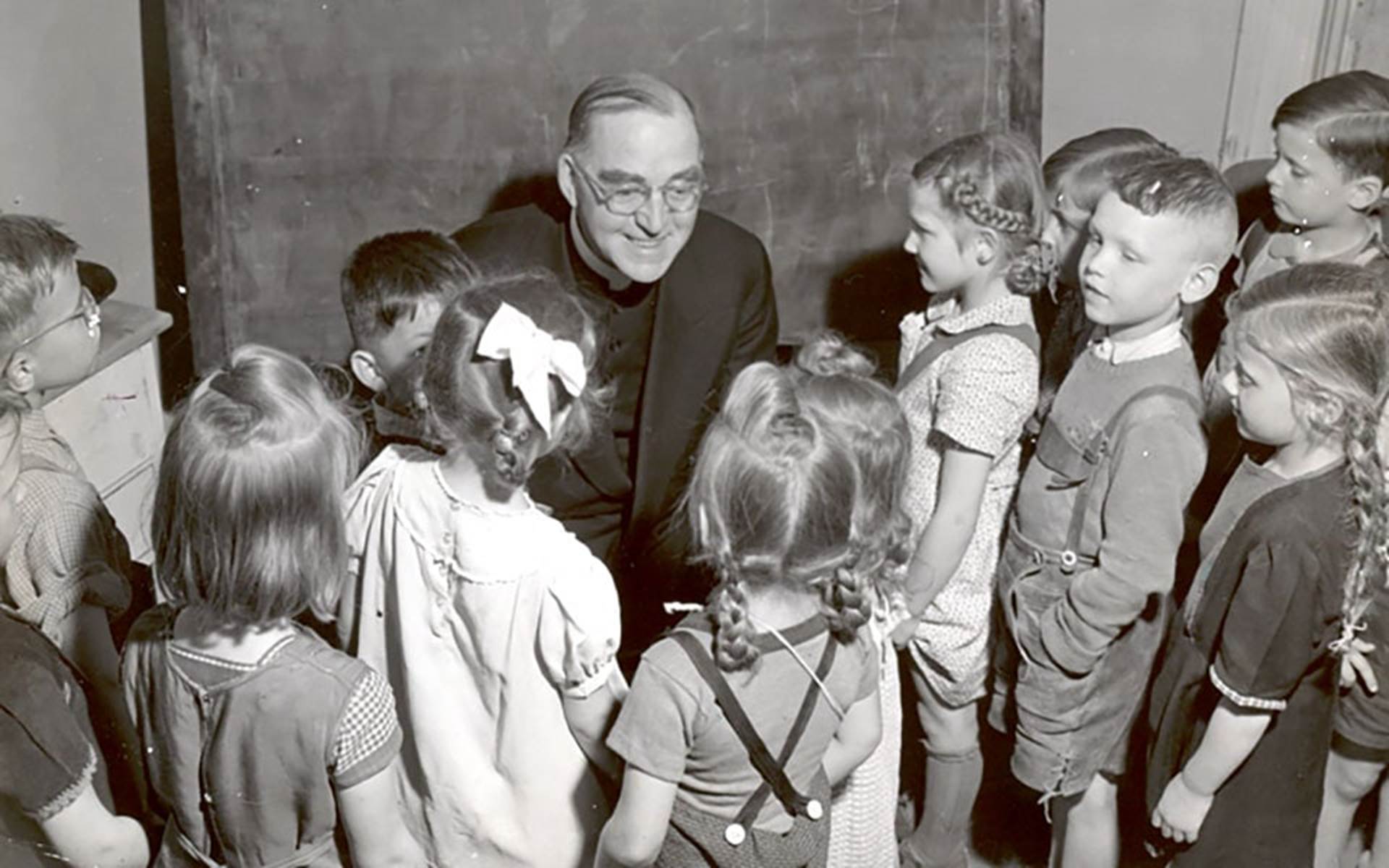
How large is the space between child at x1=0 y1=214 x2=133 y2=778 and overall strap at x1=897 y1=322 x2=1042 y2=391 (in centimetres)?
151

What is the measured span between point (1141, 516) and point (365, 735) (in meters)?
1.36

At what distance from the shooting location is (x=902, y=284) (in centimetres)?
402

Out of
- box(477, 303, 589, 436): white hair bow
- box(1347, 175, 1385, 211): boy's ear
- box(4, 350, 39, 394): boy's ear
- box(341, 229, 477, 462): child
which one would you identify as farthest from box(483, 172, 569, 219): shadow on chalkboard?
box(1347, 175, 1385, 211): boy's ear

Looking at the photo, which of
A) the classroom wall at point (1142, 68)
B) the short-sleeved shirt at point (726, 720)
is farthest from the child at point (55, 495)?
the classroom wall at point (1142, 68)

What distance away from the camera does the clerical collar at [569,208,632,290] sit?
2990 mm

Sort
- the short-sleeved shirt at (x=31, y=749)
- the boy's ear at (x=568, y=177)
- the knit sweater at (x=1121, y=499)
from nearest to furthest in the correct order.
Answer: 1. the short-sleeved shirt at (x=31, y=749)
2. the knit sweater at (x=1121, y=499)
3. the boy's ear at (x=568, y=177)

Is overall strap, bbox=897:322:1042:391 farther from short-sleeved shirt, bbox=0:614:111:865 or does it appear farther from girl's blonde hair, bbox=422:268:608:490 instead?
short-sleeved shirt, bbox=0:614:111:865

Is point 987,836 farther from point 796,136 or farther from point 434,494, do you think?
point 796,136

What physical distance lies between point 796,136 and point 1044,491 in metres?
1.54

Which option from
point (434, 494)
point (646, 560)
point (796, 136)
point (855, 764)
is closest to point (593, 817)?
point (855, 764)

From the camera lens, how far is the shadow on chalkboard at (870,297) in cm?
397

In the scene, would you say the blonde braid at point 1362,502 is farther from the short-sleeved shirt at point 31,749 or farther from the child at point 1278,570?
the short-sleeved shirt at point 31,749

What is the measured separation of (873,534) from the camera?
6.68 ft

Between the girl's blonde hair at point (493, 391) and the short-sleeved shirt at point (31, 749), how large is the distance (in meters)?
0.66
